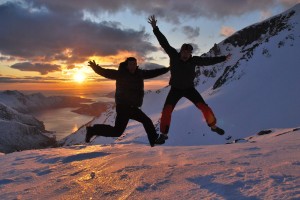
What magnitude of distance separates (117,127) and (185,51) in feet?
9.67

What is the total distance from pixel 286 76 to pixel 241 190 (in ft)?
130

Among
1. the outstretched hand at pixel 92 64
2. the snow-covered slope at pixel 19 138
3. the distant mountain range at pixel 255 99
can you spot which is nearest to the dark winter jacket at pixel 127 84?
the outstretched hand at pixel 92 64

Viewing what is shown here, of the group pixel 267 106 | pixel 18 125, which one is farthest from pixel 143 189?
pixel 18 125

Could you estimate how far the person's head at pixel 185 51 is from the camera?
31.0ft

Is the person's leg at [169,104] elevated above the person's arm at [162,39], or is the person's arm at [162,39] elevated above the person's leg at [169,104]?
the person's arm at [162,39]

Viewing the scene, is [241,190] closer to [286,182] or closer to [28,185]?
[286,182]

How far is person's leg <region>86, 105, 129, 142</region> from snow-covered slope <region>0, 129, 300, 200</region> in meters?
0.77

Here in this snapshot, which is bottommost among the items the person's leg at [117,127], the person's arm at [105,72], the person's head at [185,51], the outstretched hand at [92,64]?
the person's leg at [117,127]

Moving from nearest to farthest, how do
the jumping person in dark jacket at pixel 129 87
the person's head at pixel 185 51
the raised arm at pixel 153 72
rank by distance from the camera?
the jumping person in dark jacket at pixel 129 87 < the person's head at pixel 185 51 < the raised arm at pixel 153 72

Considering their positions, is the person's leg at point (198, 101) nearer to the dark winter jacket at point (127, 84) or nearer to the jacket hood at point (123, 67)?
the dark winter jacket at point (127, 84)

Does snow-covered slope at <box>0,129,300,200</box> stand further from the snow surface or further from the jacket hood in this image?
the jacket hood

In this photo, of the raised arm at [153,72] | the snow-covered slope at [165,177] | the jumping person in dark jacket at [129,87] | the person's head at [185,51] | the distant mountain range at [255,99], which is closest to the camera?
the snow-covered slope at [165,177]

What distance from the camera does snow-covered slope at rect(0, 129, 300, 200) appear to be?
5.80 meters

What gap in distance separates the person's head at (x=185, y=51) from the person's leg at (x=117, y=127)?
2.18 metres
